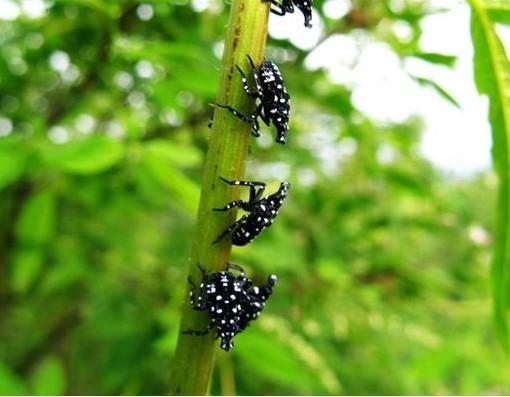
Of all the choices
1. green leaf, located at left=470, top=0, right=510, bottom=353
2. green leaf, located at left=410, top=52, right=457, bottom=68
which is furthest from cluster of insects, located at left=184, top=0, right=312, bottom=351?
green leaf, located at left=410, top=52, right=457, bottom=68

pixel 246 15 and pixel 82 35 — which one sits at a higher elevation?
pixel 82 35

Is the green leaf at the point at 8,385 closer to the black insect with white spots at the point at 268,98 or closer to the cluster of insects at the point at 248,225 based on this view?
the cluster of insects at the point at 248,225

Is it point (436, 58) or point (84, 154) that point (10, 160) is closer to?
point (84, 154)

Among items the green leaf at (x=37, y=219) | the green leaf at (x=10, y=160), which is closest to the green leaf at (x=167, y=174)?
the green leaf at (x=10, y=160)

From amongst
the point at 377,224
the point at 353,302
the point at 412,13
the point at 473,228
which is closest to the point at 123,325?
the point at 353,302

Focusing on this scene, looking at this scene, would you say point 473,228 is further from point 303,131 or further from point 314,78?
point 314,78

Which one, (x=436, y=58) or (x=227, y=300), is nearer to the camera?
(x=227, y=300)

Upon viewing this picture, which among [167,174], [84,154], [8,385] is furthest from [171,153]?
[8,385]
